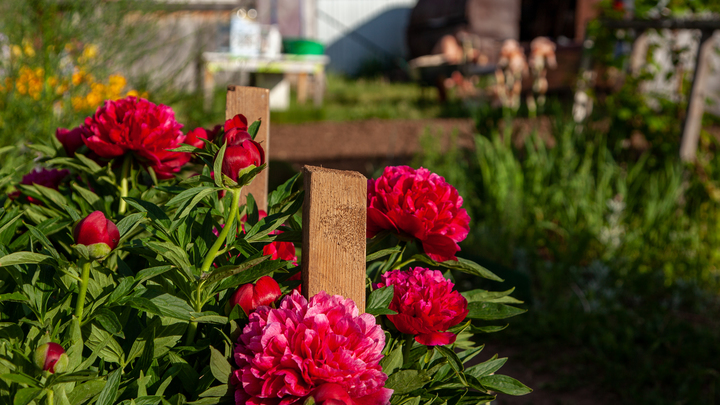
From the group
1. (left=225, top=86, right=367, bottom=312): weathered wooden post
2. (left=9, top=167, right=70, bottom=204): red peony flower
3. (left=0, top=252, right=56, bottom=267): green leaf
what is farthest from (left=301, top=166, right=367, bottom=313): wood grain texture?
(left=9, top=167, right=70, bottom=204): red peony flower

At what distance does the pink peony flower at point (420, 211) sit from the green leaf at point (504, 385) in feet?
0.67

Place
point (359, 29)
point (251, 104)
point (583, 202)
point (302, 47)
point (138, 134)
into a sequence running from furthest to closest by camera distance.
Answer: point (359, 29) → point (302, 47) → point (583, 202) → point (251, 104) → point (138, 134)

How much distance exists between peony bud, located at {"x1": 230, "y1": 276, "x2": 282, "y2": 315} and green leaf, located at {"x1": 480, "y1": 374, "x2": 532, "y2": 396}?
0.37 meters

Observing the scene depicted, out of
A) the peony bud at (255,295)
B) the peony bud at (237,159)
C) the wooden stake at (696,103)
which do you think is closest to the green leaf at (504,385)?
the peony bud at (255,295)

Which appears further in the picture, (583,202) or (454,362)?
(583,202)

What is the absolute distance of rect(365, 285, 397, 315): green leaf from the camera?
843 millimetres

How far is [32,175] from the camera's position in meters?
1.24

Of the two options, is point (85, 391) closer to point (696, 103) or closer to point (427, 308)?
point (427, 308)

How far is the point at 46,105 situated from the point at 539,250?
107 inches

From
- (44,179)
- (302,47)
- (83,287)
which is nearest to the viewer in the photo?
(83,287)

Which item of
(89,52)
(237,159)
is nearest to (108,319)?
(237,159)

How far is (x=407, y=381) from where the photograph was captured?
31.7 inches

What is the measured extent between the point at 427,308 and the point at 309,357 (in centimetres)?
22

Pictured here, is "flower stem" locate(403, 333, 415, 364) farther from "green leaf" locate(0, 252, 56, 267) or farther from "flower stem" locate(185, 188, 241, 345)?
"green leaf" locate(0, 252, 56, 267)
